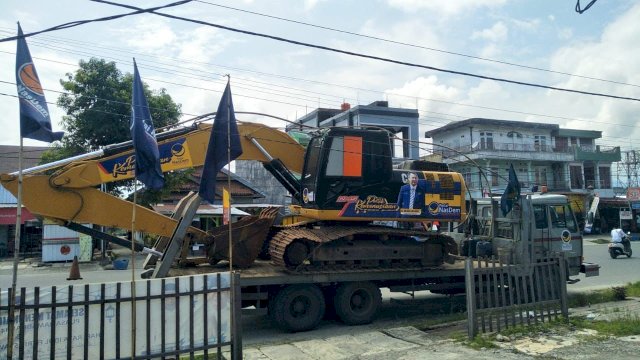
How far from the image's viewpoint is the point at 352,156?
10.2 metres

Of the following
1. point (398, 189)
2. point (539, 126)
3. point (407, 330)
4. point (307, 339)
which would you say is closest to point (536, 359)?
point (407, 330)

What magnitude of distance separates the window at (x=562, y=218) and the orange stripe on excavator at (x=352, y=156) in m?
5.70

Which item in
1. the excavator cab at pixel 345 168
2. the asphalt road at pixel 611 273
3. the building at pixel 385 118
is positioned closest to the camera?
the excavator cab at pixel 345 168

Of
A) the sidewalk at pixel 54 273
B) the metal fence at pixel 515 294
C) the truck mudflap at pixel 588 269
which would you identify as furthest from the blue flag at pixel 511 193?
the sidewalk at pixel 54 273

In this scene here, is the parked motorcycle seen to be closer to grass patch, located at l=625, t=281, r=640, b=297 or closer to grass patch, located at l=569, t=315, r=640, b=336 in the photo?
grass patch, located at l=625, t=281, r=640, b=297

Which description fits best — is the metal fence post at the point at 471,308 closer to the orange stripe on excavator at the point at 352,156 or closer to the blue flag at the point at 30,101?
the orange stripe on excavator at the point at 352,156

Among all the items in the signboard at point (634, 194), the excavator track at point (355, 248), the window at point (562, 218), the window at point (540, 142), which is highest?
the window at point (540, 142)

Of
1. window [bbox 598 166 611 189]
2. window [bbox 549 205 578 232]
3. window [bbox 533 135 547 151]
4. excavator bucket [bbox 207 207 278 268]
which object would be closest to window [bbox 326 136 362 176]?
excavator bucket [bbox 207 207 278 268]

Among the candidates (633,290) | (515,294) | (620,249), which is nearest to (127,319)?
(515,294)

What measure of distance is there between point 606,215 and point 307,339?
45.1m

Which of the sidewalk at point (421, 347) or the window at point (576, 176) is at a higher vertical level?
the window at point (576, 176)

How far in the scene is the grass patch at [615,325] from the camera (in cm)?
839

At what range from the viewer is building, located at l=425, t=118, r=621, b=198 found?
41.3 meters

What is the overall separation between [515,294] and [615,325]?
1.70 m
